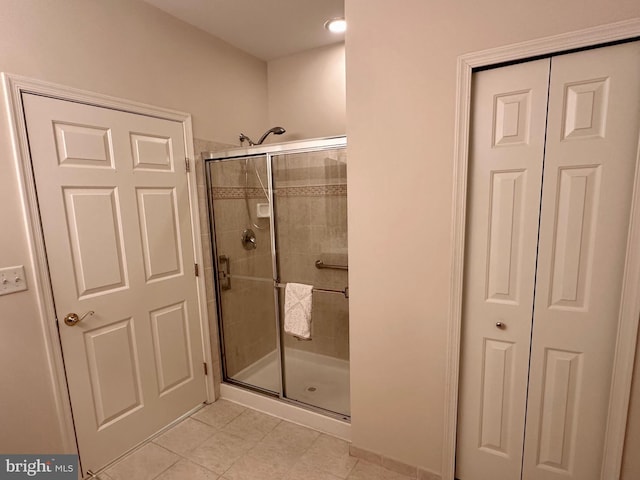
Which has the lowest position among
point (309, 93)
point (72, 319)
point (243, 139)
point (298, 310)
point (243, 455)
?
point (243, 455)

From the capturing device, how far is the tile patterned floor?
174 cm

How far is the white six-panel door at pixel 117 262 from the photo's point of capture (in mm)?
1570

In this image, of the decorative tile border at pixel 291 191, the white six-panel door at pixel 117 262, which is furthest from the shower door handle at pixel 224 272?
the decorative tile border at pixel 291 191

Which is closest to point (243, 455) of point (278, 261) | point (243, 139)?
point (278, 261)

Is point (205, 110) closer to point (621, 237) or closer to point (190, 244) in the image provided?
point (190, 244)

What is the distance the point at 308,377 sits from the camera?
103 inches

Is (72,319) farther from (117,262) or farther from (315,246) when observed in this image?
(315,246)


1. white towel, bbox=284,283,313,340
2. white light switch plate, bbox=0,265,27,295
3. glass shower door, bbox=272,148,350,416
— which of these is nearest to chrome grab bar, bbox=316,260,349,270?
glass shower door, bbox=272,148,350,416

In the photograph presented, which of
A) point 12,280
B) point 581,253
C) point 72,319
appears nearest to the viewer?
point 581,253

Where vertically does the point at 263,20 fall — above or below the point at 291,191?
above

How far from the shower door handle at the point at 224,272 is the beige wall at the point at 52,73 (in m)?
1.03

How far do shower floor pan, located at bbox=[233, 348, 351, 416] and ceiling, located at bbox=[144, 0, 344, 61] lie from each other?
94.9 inches

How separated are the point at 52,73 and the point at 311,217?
1.63 m

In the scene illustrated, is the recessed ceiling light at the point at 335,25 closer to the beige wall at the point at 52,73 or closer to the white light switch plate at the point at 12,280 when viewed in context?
the beige wall at the point at 52,73
